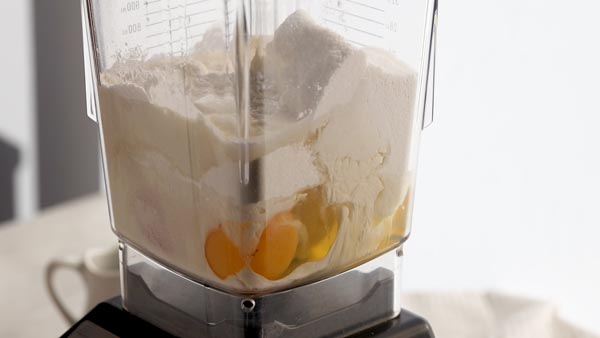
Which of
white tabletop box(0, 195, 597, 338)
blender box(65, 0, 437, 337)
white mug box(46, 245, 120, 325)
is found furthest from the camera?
white tabletop box(0, 195, 597, 338)

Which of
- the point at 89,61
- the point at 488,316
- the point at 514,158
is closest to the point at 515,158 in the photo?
the point at 514,158

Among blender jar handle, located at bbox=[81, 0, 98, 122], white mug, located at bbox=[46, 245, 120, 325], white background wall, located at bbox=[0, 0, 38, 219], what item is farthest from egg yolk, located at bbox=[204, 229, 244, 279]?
white background wall, located at bbox=[0, 0, 38, 219]

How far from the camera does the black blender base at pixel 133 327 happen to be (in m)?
0.55

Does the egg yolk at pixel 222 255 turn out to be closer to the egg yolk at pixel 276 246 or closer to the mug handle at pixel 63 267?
the egg yolk at pixel 276 246

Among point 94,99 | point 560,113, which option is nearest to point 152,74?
point 94,99

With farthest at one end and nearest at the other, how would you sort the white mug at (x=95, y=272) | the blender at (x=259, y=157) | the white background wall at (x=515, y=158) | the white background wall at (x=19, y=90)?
the white background wall at (x=19, y=90), the white background wall at (x=515, y=158), the white mug at (x=95, y=272), the blender at (x=259, y=157)

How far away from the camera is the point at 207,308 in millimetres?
520

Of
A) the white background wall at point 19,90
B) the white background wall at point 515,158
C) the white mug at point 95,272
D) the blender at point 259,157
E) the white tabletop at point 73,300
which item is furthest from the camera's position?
the white background wall at point 19,90

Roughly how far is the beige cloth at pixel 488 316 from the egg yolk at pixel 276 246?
363 millimetres

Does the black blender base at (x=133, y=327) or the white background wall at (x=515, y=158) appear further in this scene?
the white background wall at (x=515, y=158)

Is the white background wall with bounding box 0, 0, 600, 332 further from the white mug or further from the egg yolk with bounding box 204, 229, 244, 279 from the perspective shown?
the egg yolk with bounding box 204, 229, 244, 279

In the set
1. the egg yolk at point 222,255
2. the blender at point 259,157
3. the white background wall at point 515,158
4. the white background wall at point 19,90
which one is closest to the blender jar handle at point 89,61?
the blender at point 259,157

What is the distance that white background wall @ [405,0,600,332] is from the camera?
94 centimetres

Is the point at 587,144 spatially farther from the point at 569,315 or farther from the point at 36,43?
the point at 36,43
